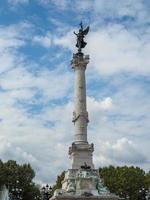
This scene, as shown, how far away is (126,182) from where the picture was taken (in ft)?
257

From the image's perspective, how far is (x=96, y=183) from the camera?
5456cm

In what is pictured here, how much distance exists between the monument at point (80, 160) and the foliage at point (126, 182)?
880 inches

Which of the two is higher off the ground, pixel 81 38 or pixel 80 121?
pixel 81 38

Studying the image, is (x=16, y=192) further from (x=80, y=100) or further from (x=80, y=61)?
(x=80, y=61)

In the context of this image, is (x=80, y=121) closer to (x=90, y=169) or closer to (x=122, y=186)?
(x=90, y=169)

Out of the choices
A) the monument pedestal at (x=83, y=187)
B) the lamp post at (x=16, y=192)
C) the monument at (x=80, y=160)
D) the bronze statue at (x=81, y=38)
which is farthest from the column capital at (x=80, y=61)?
the lamp post at (x=16, y=192)

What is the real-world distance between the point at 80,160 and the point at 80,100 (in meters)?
7.45

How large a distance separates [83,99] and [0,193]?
22.5 meters

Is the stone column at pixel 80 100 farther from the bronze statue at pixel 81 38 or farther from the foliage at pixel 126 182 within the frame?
the foliage at pixel 126 182

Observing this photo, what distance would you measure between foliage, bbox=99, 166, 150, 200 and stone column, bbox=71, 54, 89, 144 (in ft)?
73.2

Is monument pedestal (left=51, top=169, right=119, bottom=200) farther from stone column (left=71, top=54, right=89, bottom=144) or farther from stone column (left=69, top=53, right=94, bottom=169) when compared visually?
stone column (left=71, top=54, right=89, bottom=144)

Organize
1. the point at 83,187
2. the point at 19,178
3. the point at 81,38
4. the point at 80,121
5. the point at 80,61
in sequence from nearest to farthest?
the point at 83,187
the point at 80,121
the point at 80,61
the point at 81,38
the point at 19,178

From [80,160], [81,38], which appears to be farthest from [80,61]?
[80,160]

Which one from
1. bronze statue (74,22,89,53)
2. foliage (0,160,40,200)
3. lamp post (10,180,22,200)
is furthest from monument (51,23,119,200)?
lamp post (10,180,22,200)
